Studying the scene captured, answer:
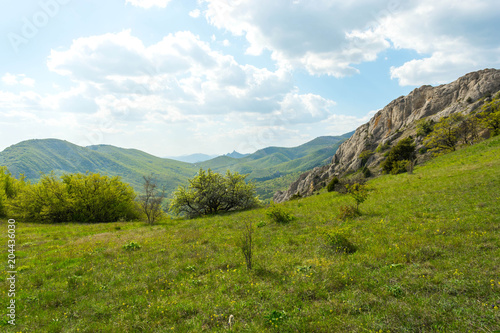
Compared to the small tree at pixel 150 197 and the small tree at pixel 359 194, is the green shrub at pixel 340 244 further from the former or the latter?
the small tree at pixel 150 197

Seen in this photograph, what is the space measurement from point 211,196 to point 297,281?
31.8 meters

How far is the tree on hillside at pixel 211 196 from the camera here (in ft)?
131

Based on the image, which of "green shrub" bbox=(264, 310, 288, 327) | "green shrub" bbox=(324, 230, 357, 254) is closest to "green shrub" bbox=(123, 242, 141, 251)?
"green shrub" bbox=(264, 310, 288, 327)

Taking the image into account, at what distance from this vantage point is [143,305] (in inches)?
365

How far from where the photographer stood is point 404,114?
155 m

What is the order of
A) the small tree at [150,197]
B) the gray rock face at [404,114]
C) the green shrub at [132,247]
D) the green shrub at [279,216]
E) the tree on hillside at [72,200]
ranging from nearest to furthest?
the green shrub at [132,247] → the green shrub at [279,216] → the small tree at [150,197] → the tree on hillside at [72,200] → the gray rock face at [404,114]

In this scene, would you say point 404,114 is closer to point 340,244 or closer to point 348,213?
point 348,213

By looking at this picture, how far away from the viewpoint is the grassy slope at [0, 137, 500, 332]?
23.3ft

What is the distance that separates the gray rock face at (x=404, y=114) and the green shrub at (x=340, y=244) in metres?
101

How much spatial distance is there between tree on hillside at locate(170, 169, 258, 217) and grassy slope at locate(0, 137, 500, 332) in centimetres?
2207

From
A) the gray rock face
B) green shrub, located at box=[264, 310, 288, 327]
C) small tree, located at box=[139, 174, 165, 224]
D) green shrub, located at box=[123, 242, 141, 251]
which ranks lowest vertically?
green shrub, located at box=[123, 242, 141, 251]

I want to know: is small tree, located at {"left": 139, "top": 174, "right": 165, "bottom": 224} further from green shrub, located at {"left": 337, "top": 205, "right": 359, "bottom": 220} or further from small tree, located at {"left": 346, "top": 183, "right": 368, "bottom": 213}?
small tree, located at {"left": 346, "top": 183, "right": 368, "bottom": 213}

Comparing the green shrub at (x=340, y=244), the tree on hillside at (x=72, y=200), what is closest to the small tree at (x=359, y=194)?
the green shrub at (x=340, y=244)

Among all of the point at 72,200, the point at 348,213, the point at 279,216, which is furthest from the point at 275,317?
the point at 72,200
